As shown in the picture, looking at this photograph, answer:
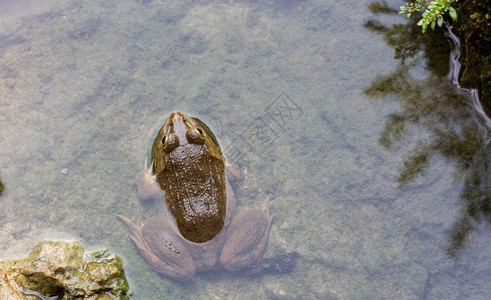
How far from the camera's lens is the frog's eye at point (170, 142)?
489cm

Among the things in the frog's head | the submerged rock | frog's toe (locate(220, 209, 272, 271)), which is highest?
the frog's head

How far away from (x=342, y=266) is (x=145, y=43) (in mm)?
4914

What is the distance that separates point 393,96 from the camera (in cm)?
557

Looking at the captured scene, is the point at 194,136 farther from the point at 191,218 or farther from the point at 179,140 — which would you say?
the point at 191,218

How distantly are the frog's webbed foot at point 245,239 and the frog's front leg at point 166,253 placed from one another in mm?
519

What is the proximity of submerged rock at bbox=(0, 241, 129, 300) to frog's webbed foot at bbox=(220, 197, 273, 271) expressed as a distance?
4.72 feet

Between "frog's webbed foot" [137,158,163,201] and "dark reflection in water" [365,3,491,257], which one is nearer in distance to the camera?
"dark reflection in water" [365,3,491,257]

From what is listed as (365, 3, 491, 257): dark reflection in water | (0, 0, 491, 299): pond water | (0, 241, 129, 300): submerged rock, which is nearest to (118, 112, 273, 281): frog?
(0, 0, 491, 299): pond water

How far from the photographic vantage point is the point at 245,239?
506cm

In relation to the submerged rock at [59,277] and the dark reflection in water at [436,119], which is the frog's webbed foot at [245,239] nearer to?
the submerged rock at [59,277]

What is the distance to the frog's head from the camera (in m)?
4.94

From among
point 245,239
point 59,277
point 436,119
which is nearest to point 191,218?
point 245,239

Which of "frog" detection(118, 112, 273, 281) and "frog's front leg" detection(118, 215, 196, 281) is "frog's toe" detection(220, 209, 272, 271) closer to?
"frog" detection(118, 112, 273, 281)

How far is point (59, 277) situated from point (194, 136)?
240 centimetres
